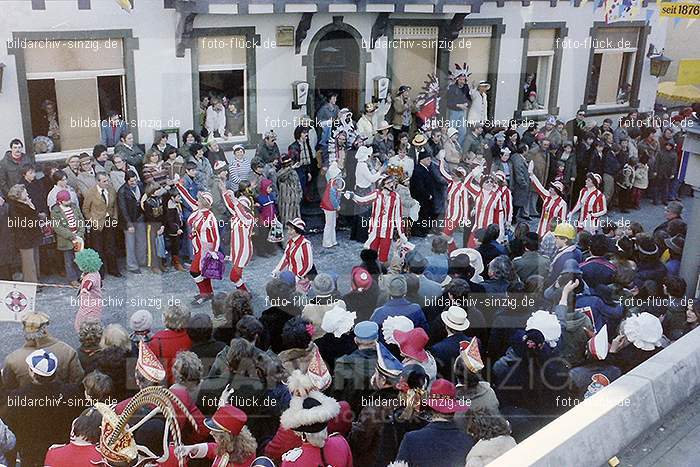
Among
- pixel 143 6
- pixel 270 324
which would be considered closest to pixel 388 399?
pixel 270 324

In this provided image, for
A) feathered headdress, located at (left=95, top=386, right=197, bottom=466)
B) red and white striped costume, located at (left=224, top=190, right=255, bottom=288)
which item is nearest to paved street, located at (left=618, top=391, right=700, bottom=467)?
feathered headdress, located at (left=95, top=386, right=197, bottom=466)

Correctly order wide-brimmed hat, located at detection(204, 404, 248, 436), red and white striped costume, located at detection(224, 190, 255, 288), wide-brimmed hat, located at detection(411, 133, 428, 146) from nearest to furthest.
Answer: wide-brimmed hat, located at detection(204, 404, 248, 436) < red and white striped costume, located at detection(224, 190, 255, 288) < wide-brimmed hat, located at detection(411, 133, 428, 146)

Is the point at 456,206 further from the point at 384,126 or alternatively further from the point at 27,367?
the point at 27,367

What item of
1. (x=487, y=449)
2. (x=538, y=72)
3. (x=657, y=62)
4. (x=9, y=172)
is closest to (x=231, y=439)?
(x=487, y=449)

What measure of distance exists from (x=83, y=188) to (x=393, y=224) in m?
3.88

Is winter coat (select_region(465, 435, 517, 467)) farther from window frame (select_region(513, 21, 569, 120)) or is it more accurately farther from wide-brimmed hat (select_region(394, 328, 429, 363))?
window frame (select_region(513, 21, 569, 120))

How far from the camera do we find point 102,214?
934cm

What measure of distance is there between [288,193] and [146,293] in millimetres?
2470

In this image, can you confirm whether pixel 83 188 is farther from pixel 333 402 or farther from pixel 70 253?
pixel 333 402

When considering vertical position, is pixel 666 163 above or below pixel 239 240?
above

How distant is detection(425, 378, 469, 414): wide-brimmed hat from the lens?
4207 mm

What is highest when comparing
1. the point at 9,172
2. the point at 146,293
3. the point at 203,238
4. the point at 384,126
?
the point at 384,126

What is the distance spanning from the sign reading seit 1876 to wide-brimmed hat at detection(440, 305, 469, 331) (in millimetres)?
5600

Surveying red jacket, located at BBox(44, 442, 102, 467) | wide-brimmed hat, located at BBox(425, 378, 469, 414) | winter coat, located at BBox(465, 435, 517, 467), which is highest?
wide-brimmed hat, located at BBox(425, 378, 469, 414)
